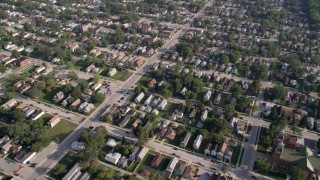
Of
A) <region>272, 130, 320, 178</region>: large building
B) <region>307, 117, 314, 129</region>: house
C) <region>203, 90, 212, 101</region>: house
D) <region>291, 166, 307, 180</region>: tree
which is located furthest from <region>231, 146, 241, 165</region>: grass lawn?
<region>307, 117, 314, 129</region>: house

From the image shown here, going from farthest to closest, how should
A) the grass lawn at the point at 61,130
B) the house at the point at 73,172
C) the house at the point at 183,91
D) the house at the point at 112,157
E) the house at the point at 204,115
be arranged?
the house at the point at 183,91, the house at the point at 204,115, the grass lawn at the point at 61,130, the house at the point at 112,157, the house at the point at 73,172

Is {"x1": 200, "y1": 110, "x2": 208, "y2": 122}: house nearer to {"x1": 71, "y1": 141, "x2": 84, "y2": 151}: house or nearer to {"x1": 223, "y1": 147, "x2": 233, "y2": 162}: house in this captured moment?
{"x1": 223, "y1": 147, "x2": 233, "y2": 162}: house

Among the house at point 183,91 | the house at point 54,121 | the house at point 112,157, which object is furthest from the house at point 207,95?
the house at point 54,121

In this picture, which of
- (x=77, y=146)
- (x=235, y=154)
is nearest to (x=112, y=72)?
(x=77, y=146)

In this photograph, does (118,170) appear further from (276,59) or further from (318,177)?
(276,59)

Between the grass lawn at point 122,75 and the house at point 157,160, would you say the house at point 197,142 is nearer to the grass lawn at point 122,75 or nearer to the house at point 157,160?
the house at point 157,160

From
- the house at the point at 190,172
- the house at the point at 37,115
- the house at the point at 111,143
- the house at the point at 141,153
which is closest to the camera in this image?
the house at the point at 190,172

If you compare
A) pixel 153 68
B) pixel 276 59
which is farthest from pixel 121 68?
pixel 276 59
